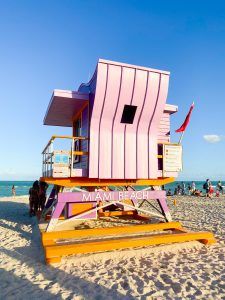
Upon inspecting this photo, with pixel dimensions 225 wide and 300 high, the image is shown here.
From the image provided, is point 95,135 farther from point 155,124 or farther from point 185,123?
point 185,123

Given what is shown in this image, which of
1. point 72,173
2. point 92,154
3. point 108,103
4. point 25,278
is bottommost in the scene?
point 25,278

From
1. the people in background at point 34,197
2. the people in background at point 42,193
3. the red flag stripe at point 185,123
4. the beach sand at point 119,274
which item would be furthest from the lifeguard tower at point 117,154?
the people in background at point 34,197

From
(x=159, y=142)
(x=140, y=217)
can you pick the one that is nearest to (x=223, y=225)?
(x=140, y=217)

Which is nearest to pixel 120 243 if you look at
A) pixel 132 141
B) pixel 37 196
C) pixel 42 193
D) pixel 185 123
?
pixel 132 141

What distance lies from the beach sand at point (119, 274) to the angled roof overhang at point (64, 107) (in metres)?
5.85

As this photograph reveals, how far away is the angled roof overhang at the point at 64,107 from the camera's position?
11145 millimetres

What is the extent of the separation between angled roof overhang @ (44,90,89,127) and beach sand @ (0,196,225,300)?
585 centimetres

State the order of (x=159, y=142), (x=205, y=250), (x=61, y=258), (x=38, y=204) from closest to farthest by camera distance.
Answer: (x=61, y=258) → (x=205, y=250) → (x=159, y=142) → (x=38, y=204)

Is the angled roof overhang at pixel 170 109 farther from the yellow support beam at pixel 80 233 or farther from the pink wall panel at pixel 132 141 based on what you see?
the yellow support beam at pixel 80 233

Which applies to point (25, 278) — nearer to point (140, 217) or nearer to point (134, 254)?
point (134, 254)

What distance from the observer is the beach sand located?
6.32 m

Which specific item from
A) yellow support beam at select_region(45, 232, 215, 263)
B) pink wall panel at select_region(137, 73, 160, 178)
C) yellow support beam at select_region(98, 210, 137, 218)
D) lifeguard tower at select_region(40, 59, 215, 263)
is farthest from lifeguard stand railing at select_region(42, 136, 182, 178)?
yellow support beam at select_region(98, 210, 137, 218)

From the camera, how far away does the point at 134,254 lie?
927 cm

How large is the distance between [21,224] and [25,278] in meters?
8.33
